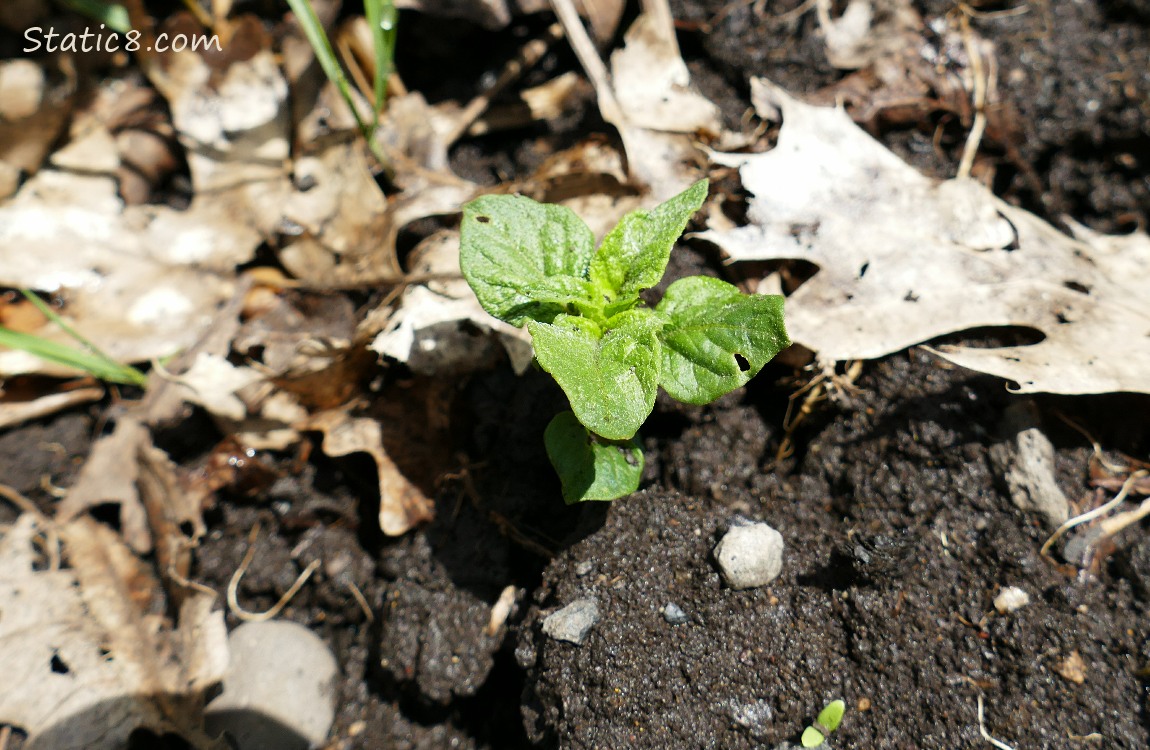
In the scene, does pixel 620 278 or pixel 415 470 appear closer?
pixel 620 278

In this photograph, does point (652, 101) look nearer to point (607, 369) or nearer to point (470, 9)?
point (470, 9)

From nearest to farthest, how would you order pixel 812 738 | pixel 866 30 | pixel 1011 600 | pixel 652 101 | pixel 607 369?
1. pixel 607 369
2. pixel 812 738
3. pixel 1011 600
4. pixel 652 101
5. pixel 866 30

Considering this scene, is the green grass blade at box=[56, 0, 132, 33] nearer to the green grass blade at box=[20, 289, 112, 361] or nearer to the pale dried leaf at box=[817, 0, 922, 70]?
the green grass blade at box=[20, 289, 112, 361]

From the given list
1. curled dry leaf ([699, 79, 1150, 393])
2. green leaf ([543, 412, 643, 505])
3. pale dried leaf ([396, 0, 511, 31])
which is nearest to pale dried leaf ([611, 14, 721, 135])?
curled dry leaf ([699, 79, 1150, 393])

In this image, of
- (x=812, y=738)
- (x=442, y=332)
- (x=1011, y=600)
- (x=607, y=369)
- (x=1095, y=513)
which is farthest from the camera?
(x=442, y=332)

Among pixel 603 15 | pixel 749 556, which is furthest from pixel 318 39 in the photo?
pixel 749 556

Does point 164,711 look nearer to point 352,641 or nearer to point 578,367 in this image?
point 352,641

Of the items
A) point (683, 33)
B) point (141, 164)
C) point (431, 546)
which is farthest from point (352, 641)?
point (683, 33)

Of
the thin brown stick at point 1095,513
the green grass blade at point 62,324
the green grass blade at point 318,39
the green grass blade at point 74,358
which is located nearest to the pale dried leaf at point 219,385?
the green grass blade at point 74,358
